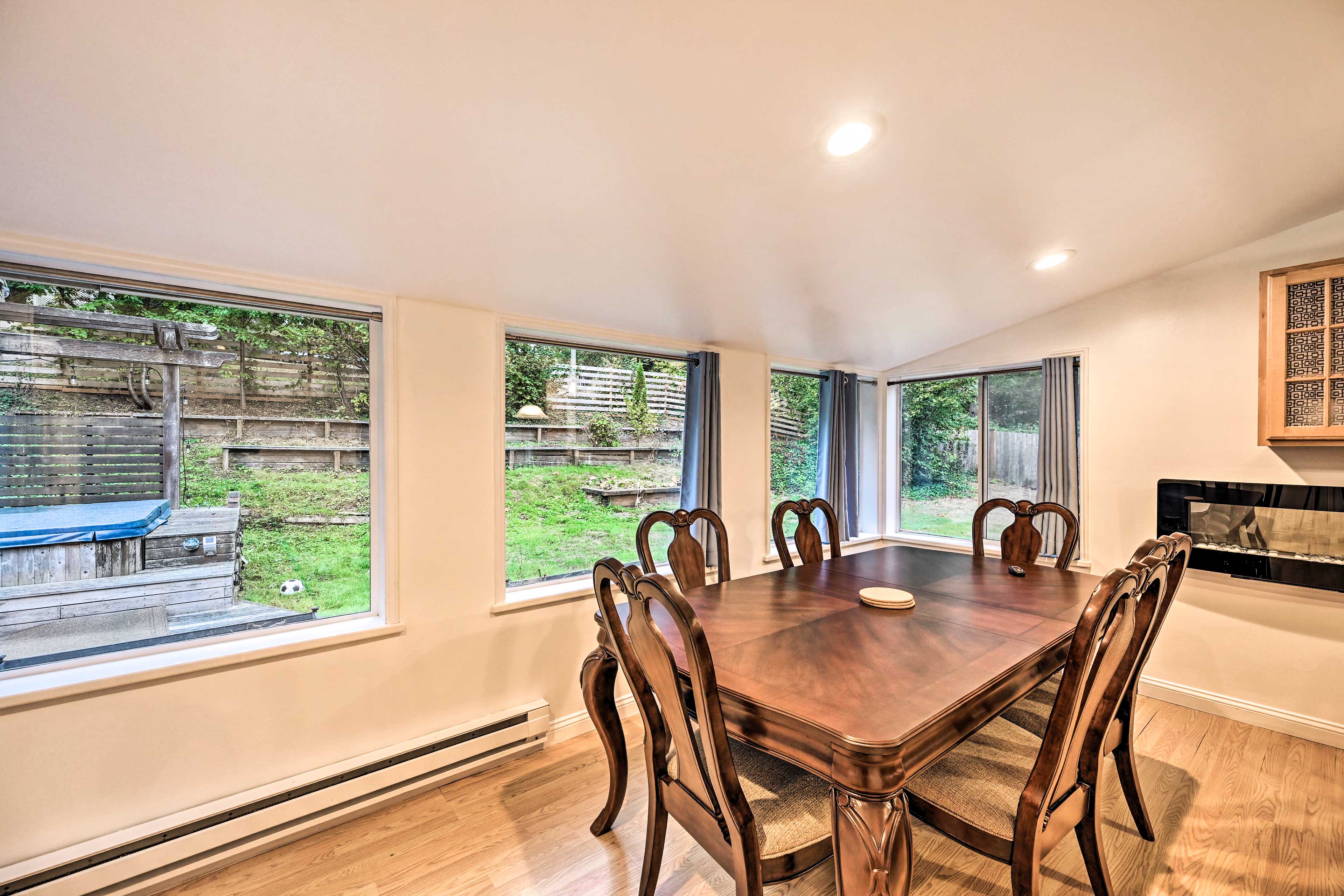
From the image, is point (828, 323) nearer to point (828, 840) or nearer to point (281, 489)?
point (828, 840)

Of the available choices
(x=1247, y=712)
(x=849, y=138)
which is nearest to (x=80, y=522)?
(x=849, y=138)

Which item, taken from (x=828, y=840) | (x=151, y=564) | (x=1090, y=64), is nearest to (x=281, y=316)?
(x=151, y=564)

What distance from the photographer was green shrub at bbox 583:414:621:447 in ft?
10.0

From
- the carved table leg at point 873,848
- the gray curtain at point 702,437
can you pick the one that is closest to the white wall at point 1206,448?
the gray curtain at point 702,437

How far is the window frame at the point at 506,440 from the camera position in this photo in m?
2.58

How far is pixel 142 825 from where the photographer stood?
69.0 inches

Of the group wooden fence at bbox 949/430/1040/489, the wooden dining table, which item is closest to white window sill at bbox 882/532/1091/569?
wooden fence at bbox 949/430/1040/489

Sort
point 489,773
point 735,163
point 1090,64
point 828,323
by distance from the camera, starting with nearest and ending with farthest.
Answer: point 1090,64, point 735,163, point 489,773, point 828,323

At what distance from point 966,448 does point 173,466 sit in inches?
185

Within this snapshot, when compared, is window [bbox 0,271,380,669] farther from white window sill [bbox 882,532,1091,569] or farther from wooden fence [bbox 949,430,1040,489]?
wooden fence [bbox 949,430,1040,489]

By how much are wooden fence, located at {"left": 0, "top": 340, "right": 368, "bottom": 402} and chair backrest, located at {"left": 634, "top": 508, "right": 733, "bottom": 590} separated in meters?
1.38

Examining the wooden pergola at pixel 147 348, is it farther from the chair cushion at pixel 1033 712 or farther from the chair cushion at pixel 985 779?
the chair cushion at pixel 1033 712

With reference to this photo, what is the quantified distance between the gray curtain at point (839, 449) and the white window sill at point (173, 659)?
3.05m

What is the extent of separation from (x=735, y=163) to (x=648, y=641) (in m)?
1.44
